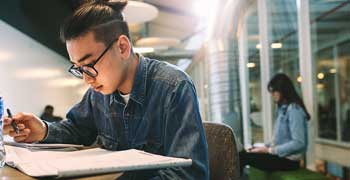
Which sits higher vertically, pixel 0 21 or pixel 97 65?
pixel 0 21

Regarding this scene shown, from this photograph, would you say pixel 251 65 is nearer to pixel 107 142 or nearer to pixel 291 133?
pixel 291 133

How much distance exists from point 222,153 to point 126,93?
34 cm

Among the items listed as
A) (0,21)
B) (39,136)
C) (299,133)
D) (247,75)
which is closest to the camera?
(39,136)

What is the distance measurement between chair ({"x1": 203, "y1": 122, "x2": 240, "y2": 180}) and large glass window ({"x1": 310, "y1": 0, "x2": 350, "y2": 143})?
2.01m

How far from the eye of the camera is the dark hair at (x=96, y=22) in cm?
105

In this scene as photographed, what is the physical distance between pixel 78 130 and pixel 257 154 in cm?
203

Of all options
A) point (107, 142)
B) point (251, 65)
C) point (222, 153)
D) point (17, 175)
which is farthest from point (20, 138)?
point (251, 65)

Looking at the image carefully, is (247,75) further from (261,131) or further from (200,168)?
(200,168)

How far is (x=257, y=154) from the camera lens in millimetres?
3055

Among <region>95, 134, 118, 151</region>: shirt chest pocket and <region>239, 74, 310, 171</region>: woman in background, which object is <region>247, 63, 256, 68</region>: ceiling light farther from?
<region>95, 134, 118, 151</region>: shirt chest pocket

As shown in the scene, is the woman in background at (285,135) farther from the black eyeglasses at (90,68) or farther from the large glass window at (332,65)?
the black eyeglasses at (90,68)

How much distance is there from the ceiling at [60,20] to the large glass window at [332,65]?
1.98 metres

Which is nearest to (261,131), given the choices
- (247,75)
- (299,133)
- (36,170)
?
(247,75)

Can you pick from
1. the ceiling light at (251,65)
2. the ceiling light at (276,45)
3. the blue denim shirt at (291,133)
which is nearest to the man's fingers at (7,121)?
the blue denim shirt at (291,133)
